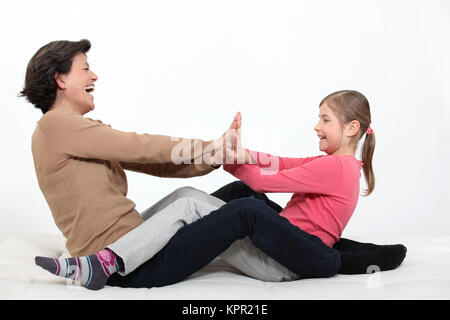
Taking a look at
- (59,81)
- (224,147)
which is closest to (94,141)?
(59,81)

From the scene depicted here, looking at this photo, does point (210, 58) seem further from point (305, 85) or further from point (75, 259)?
point (75, 259)

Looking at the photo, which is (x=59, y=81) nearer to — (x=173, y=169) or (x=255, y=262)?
(x=173, y=169)

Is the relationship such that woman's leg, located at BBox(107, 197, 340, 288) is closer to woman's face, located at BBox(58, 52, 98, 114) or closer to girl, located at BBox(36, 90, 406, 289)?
girl, located at BBox(36, 90, 406, 289)

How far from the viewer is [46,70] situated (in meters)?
2.12

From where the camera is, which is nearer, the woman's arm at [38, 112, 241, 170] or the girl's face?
the woman's arm at [38, 112, 241, 170]

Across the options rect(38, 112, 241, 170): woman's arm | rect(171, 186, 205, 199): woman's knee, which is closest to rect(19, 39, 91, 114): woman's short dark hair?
rect(38, 112, 241, 170): woman's arm

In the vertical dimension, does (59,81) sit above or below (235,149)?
above

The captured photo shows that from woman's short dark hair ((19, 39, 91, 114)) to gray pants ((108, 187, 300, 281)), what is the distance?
24.8 inches

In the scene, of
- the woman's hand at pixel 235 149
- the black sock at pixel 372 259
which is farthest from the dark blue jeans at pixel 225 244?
the woman's hand at pixel 235 149

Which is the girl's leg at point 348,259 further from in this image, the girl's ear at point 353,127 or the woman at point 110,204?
the girl's ear at point 353,127

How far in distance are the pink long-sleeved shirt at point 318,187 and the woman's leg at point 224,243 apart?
0.56 feet

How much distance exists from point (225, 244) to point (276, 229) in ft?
0.62

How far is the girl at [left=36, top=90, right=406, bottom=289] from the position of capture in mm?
1957
